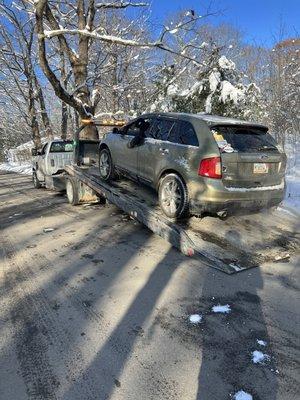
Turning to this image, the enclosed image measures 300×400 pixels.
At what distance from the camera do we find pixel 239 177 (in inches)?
227

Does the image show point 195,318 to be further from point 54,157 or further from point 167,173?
point 54,157

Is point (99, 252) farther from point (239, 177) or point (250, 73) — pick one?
point (250, 73)

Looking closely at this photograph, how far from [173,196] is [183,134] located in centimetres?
101

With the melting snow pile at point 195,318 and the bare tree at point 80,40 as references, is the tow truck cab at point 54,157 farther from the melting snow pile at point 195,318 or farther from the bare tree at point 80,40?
the melting snow pile at point 195,318

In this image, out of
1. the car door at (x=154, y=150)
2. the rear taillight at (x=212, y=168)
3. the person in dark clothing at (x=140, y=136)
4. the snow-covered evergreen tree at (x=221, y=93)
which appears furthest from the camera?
the snow-covered evergreen tree at (x=221, y=93)

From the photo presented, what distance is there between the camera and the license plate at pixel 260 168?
19.3 feet

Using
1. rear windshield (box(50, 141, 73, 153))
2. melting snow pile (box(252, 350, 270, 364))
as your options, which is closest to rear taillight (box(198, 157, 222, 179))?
melting snow pile (box(252, 350, 270, 364))

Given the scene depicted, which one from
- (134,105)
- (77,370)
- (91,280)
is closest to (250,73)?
(134,105)

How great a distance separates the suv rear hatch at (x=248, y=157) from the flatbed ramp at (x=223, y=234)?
0.78 meters

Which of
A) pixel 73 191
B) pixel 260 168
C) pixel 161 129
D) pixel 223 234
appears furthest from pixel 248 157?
pixel 73 191

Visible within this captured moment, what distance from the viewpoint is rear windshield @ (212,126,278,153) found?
574 cm

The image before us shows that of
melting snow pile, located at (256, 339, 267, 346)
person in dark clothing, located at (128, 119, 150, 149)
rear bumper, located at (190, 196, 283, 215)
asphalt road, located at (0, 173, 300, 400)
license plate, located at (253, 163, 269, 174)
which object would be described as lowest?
asphalt road, located at (0, 173, 300, 400)

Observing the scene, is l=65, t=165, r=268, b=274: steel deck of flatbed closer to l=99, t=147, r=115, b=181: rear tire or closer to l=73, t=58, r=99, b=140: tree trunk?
l=99, t=147, r=115, b=181: rear tire

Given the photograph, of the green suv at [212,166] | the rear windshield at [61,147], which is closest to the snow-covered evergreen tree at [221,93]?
the rear windshield at [61,147]
